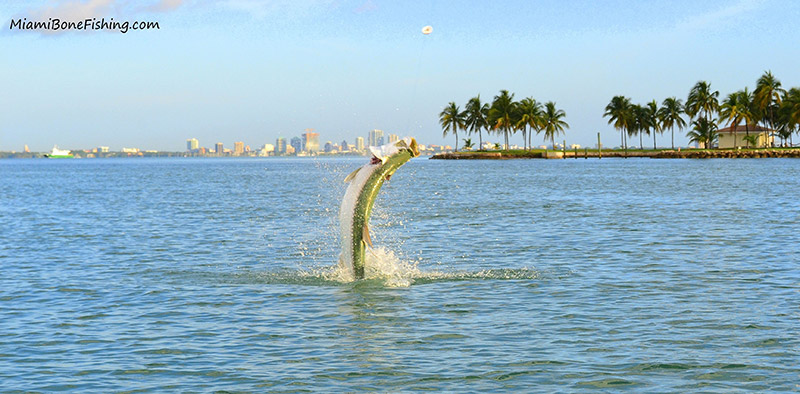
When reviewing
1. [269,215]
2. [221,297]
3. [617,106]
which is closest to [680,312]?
[221,297]

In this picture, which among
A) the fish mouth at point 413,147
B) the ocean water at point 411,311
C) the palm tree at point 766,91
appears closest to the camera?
the ocean water at point 411,311

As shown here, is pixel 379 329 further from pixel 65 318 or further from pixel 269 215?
pixel 269 215

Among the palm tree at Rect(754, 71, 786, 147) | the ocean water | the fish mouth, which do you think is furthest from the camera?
the palm tree at Rect(754, 71, 786, 147)

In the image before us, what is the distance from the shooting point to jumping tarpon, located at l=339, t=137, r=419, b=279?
1652 cm

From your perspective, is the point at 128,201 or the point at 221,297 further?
the point at 128,201

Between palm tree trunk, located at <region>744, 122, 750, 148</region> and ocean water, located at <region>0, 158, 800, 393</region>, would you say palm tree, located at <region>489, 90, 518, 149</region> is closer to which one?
palm tree trunk, located at <region>744, 122, 750, 148</region>

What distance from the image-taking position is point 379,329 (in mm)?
15297

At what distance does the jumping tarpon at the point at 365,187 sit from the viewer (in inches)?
650

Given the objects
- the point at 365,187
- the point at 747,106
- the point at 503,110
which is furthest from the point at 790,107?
the point at 365,187

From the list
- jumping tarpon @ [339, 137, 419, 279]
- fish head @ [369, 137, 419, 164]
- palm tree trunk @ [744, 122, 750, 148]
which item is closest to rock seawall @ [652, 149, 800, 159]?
palm tree trunk @ [744, 122, 750, 148]

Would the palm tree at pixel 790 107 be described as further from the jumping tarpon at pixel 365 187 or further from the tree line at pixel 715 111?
the jumping tarpon at pixel 365 187

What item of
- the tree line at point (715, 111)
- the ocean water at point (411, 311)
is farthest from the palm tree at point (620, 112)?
the ocean water at point (411, 311)

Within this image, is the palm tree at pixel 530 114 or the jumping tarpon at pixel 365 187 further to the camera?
the palm tree at pixel 530 114

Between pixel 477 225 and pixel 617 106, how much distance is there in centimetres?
16009
